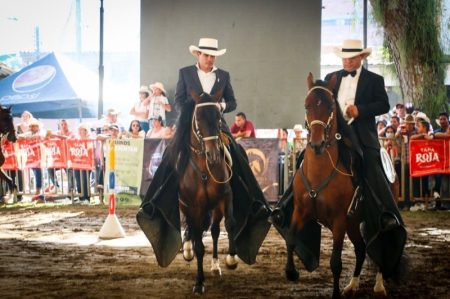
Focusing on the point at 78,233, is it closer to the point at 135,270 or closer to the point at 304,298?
the point at 135,270

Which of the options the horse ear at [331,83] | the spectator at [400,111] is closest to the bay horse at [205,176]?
the horse ear at [331,83]

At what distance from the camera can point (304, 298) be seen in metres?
6.93

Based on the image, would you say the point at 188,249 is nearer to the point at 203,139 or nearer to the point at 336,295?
the point at 203,139

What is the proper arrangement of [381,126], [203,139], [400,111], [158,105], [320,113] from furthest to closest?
[400,111] → [158,105] → [381,126] → [203,139] → [320,113]

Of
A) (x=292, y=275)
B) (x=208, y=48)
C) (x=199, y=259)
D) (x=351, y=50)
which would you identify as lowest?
(x=292, y=275)

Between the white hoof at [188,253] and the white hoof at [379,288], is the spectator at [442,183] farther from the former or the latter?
the white hoof at [379,288]

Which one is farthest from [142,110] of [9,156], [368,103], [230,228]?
[368,103]

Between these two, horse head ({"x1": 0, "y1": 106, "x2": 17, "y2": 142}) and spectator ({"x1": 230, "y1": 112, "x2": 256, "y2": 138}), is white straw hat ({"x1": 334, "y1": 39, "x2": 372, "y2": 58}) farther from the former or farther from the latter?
horse head ({"x1": 0, "y1": 106, "x2": 17, "y2": 142})

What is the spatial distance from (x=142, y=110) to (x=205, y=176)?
10.3 metres

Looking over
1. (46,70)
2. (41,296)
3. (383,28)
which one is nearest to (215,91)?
(41,296)

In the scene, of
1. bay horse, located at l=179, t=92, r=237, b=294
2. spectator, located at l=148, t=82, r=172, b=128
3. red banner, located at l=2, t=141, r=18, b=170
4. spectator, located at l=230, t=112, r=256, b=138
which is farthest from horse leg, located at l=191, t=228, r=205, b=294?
red banner, located at l=2, t=141, r=18, b=170

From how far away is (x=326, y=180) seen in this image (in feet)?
22.8

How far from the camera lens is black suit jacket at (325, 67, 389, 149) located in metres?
7.33

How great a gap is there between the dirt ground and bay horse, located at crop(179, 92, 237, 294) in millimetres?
533
